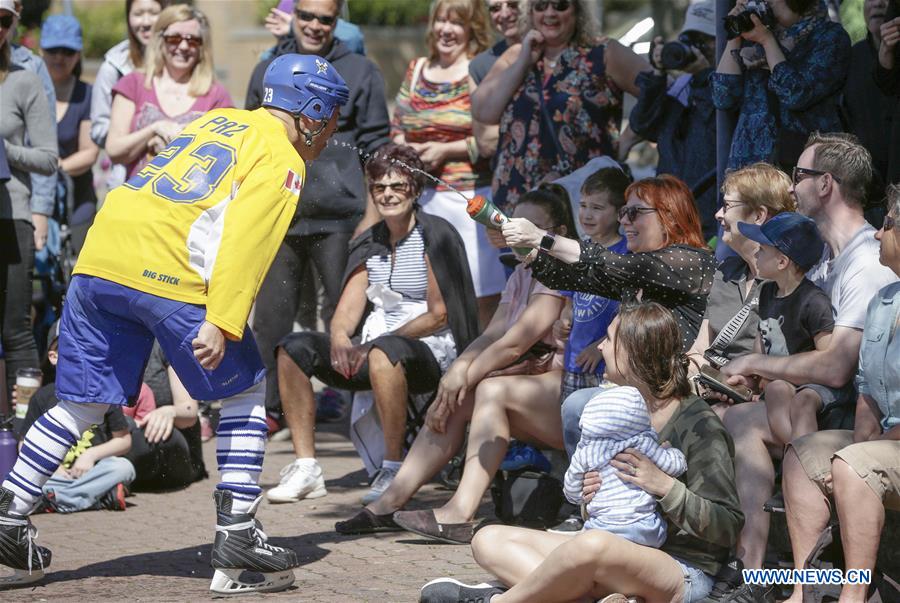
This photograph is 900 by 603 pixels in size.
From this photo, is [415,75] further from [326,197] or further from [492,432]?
[492,432]

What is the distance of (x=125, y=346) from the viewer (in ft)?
19.0

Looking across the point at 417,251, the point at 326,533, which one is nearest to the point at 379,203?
the point at 417,251

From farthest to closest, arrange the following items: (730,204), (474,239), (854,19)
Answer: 1. (854,19)
2. (474,239)
3. (730,204)

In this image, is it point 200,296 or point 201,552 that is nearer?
point 200,296

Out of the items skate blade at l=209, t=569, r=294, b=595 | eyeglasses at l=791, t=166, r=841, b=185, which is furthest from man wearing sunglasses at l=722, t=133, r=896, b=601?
skate blade at l=209, t=569, r=294, b=595

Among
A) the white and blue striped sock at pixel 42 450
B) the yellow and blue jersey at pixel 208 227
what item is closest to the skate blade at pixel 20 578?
the white and blue striped sock at pixel 42 450

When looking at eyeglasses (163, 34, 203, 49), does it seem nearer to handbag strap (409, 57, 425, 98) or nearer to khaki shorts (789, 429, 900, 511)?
handbag strap (409, 57, 425, 98)

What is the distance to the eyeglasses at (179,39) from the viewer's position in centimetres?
882

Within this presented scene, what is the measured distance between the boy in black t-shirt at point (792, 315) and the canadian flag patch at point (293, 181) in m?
1.77

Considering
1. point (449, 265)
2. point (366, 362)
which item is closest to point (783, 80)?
point (449, 265)

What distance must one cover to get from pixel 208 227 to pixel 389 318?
7.54 feet

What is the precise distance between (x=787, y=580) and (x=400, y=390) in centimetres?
264

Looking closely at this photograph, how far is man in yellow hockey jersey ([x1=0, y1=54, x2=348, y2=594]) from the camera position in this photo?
553cm

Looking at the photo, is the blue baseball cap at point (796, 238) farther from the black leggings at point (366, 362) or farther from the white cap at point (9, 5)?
the white cap at point (9, 5)
